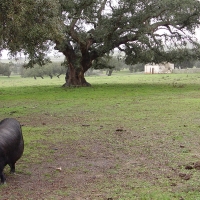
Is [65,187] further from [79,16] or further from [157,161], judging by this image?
[79,16]

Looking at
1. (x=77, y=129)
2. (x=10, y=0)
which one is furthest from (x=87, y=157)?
(x=10, y=0)

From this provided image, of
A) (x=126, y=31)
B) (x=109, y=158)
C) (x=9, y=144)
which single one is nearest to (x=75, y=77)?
(x=126, y=31)

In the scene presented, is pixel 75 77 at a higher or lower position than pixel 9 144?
higher

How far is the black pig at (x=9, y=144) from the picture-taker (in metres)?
6.57

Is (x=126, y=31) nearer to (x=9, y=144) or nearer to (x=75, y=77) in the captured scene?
(x=75, y=77)

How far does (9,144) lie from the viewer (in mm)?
6746

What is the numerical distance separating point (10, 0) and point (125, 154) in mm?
5855

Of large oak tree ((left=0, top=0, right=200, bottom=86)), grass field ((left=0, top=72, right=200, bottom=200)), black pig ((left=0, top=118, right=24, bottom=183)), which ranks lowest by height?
grass field ((left=0, top=72, right=200, bottom=200))

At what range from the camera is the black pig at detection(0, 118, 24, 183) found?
21.5ft

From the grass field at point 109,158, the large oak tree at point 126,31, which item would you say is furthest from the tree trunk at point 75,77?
the grass field at point 109,158

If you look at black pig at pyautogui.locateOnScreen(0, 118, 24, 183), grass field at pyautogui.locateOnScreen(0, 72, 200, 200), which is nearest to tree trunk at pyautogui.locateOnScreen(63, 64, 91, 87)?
grass field at pyautogui.locateOnScreen(0, 72, 200, 200)

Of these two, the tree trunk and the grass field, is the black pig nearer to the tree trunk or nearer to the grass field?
the grass field

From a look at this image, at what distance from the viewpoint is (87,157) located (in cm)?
865

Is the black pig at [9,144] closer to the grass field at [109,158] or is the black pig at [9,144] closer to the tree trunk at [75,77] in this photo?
the grass field at [109,158]
